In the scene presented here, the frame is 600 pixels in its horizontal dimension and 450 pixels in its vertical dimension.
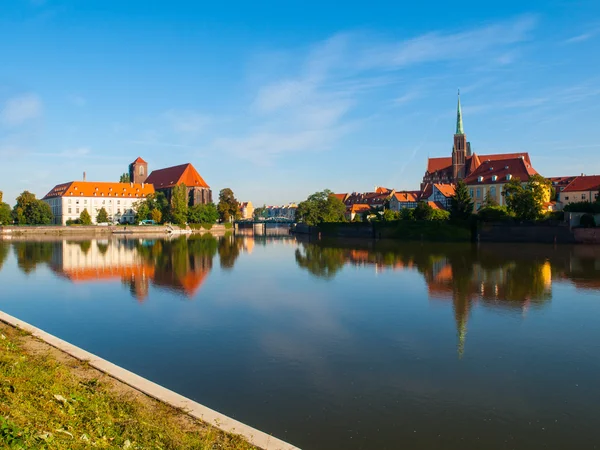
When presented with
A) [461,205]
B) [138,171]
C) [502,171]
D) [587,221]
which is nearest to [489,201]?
[502,171]

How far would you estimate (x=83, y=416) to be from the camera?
6.45 metres

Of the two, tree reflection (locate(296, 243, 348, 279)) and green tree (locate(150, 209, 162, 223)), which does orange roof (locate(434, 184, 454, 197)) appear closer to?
tree reflection (locate(296, 243, 348, 279))

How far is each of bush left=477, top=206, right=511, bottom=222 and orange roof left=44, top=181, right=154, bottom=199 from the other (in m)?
77.8

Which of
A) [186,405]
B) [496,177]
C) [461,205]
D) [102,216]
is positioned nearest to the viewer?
[186,405]

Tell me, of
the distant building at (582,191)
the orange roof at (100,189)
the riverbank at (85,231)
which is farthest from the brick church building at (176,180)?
the distant building at (582,191)

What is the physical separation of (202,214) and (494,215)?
58728mm

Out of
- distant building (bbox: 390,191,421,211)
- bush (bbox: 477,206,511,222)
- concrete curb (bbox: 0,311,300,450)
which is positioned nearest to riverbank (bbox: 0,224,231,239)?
distant building (bbox: 390,191,421,211)

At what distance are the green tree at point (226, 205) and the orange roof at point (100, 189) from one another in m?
17.8

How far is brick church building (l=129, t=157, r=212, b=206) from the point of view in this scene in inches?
4370

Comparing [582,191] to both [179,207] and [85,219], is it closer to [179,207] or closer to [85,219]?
[179,207]

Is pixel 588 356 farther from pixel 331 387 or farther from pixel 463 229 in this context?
pixel 463 229

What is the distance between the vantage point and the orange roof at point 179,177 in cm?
11188

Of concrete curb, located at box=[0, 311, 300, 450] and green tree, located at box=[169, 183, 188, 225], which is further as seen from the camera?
green tree, located at box=[169, 183, 188, 225]

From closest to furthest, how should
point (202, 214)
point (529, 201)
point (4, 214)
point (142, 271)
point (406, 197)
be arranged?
point (142, 271)
point (529, 201)
point (4, 214)
point (406, 197)
point (202, 214)
